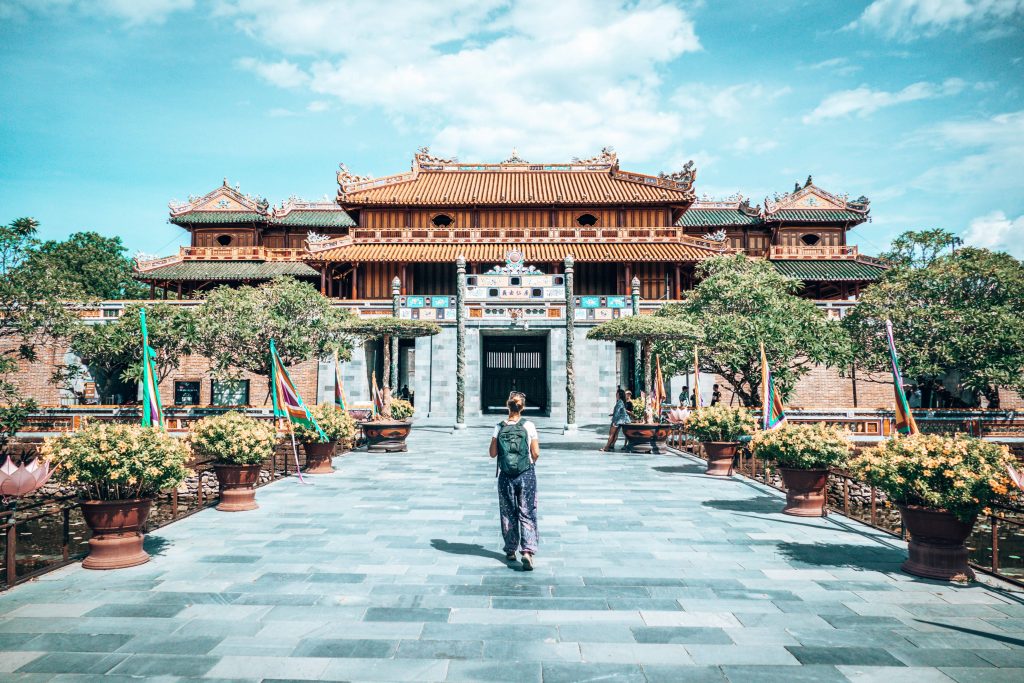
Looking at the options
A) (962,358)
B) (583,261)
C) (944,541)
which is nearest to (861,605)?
(944,541)

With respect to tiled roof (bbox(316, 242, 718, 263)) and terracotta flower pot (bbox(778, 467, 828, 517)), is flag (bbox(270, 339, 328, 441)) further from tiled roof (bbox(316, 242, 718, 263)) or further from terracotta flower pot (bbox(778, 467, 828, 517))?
tiled roof (bbox(316, 242, 718, 263))

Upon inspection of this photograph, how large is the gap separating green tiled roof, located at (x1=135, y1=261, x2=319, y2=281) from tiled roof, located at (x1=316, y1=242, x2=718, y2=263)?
4.55m

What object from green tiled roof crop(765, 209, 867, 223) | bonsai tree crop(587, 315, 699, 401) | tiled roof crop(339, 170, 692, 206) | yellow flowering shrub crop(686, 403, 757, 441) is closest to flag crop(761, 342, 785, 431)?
yellow flowering shrub crop(686, 403, 757, 441)

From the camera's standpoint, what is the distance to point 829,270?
34344 mm

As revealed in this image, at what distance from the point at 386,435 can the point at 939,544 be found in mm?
13287

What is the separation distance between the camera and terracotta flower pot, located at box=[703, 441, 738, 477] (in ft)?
43.1

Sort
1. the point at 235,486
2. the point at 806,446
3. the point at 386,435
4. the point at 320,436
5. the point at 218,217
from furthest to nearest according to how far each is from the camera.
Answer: the point at 218,217 < the point at 386,435 < the point at 320,436 < the point at 235,486 < the point at 806,446

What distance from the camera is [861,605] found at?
5645 mm

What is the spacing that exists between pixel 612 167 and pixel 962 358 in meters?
21.5

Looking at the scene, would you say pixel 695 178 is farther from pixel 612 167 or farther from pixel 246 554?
pixel 246 554

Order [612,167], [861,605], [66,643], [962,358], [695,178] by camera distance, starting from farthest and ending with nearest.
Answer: [612,167] < [695,178] < [962,358] < [861,605] < [66,643]

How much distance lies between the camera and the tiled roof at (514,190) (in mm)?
33781

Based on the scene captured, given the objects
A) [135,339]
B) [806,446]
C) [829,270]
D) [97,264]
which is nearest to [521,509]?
[806,446]

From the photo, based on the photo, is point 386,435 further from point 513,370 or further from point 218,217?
point 218,217
